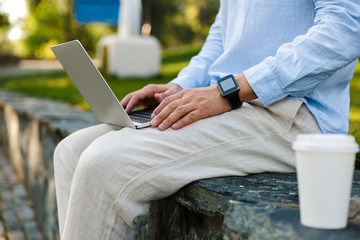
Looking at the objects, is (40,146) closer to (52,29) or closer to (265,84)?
(265,84)

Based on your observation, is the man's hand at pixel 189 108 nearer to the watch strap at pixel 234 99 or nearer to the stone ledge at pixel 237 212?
the watch strap at pixel 234 99

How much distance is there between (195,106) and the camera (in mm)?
1579

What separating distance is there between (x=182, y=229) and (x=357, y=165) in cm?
105

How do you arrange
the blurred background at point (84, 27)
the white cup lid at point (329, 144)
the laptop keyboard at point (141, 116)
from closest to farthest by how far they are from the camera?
1. the white cup lid at point (329, 144)
2. the laptop keyboard at point (141, 116)
3. the blurred background at point (84, 27)

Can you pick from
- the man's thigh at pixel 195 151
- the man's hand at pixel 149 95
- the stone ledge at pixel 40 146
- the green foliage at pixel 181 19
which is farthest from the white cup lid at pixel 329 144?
the green foliage at pixel 181 19

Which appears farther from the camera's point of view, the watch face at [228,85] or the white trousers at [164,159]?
the watch face at [228,85]

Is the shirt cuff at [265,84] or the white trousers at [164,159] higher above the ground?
the shirt cuff at [265,84]

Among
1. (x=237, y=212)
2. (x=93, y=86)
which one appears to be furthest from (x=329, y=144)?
(x=93, y=86)

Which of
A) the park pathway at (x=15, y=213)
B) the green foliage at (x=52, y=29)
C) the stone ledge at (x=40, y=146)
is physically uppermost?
the stone ledge at (x=40, y=146)

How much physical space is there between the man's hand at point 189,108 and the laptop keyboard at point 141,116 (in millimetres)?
84

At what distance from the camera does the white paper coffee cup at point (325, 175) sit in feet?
3.25

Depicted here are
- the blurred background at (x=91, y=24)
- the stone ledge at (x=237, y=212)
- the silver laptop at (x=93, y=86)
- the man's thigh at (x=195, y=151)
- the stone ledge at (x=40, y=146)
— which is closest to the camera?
the stone ledge at (x=237, y=212)

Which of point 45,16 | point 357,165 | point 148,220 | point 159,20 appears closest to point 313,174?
point 148,220

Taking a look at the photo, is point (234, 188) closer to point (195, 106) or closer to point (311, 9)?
point (195, 106)
